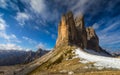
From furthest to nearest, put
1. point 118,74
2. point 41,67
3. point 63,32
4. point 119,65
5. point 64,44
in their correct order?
point 63,32
point 64,44
point 41,67
point 119,65
point 118,74

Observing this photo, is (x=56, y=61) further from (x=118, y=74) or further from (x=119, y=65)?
(x=118, y=74)

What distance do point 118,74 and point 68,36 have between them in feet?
467

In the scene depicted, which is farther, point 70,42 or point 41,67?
point 70,42

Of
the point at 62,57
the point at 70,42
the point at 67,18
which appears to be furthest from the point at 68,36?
the point at 62,57

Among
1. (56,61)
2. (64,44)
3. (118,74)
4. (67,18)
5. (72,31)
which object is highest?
(67,18)

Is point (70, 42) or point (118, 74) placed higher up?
point (70, 42)

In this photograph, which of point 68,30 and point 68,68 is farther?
point 68,30

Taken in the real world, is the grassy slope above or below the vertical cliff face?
below

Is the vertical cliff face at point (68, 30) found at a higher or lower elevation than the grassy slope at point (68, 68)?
higher

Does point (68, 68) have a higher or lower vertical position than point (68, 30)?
lower

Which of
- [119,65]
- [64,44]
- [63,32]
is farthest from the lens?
[63,32]

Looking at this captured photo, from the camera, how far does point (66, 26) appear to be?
622 ft

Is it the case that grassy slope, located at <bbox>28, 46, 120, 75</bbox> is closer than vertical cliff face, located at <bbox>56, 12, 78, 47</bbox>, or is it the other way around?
grassy slope, located at <bbox>28, 46, 120, 75</bbox>

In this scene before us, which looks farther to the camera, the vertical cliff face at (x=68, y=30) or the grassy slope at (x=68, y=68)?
the vertical cliff face at (x=68, y=30)
